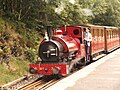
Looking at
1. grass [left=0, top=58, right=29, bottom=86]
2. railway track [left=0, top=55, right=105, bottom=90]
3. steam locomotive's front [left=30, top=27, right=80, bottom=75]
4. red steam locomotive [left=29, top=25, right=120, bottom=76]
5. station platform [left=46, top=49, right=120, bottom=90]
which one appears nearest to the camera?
station platform [left=46, top=49, right=120, bottom=90]

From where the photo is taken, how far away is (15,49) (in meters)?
17.0

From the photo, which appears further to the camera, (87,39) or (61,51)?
(87,39)

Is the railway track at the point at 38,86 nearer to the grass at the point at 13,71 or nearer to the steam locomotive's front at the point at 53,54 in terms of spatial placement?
the steam locomotive's front at the point at 53,54

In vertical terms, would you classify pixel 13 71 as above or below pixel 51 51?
below

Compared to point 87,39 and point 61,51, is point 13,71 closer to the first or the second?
point 61,51

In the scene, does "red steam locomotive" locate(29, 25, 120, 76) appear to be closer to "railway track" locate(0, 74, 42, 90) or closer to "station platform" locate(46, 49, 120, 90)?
"railway track" locate(0, 74, 42, 90)

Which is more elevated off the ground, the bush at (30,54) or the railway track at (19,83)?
the bush at (30,54)

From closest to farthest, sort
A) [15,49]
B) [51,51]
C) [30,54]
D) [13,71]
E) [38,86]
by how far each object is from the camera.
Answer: [38,86] → [51,51] → [13,71] → [15,49] → [30,54]

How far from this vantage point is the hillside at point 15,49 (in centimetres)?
1486

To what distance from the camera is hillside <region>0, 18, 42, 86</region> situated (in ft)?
48.8

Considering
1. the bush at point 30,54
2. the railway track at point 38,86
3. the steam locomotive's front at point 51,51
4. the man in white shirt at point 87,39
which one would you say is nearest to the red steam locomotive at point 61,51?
the steam locomotive's front at point 51,51

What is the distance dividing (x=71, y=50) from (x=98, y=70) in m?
1.51

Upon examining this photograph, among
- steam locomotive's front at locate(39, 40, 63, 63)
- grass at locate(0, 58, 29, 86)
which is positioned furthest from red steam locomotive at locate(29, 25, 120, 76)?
grass at locate(0, 58, 29, 86)

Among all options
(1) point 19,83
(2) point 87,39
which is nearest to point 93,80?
(1) point 19,83
